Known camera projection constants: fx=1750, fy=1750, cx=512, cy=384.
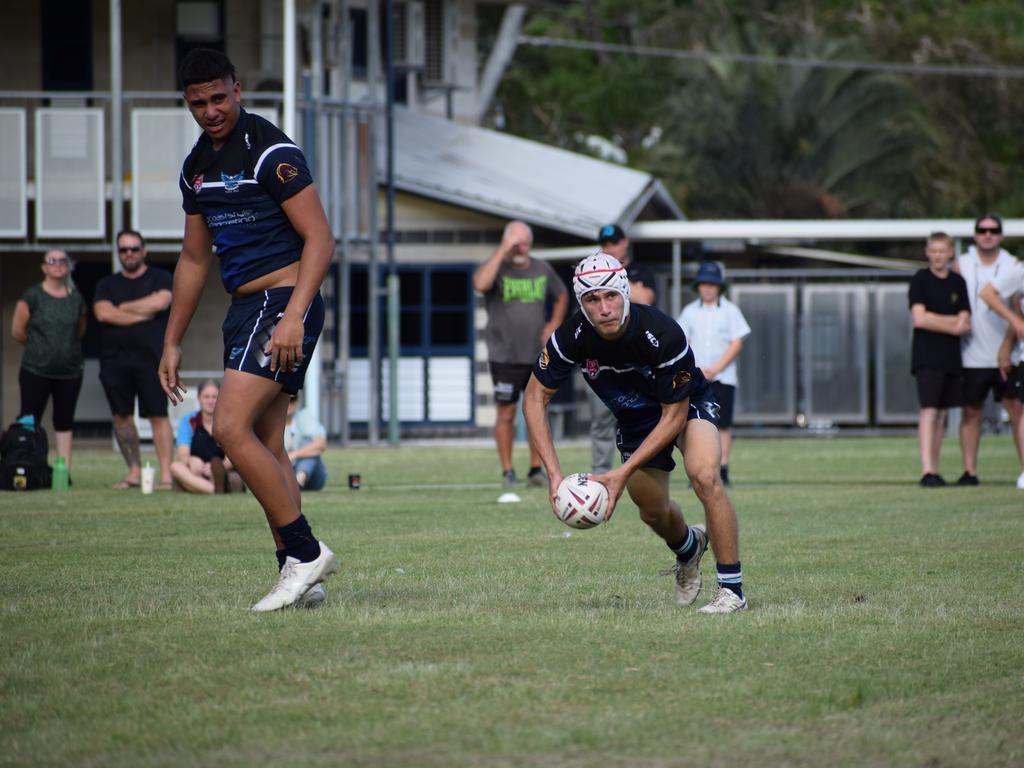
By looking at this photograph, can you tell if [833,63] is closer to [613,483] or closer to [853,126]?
[853,126]

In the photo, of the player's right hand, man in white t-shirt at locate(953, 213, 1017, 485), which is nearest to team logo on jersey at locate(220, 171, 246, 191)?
the player's right hand

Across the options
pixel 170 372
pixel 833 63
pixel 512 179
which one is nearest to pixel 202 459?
pixel 170 372

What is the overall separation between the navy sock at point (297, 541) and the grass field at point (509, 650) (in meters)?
0.27

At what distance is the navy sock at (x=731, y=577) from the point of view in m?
7.68

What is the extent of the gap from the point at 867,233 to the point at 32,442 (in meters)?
15.8

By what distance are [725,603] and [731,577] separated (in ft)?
Answer: 0.50

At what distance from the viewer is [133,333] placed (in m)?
15.8

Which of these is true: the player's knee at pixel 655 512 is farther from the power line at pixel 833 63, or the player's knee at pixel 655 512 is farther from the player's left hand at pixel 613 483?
the power line at pixel 833 63

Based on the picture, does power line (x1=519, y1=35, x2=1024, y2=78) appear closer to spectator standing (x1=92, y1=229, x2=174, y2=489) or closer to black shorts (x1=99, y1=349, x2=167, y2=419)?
spectator standing (x1=92, y1=229, x2=174, y2=489)

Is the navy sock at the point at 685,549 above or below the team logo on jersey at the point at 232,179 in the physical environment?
below

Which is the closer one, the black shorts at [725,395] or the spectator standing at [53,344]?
the black shorts at [725,395]

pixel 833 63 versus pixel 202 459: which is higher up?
pixel 833 63

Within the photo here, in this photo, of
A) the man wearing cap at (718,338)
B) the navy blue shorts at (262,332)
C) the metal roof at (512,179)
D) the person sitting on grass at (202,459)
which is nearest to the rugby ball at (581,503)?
the navy blue shorts at (262,332)

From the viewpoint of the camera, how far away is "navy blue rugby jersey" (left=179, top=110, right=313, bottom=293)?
24.7ft
